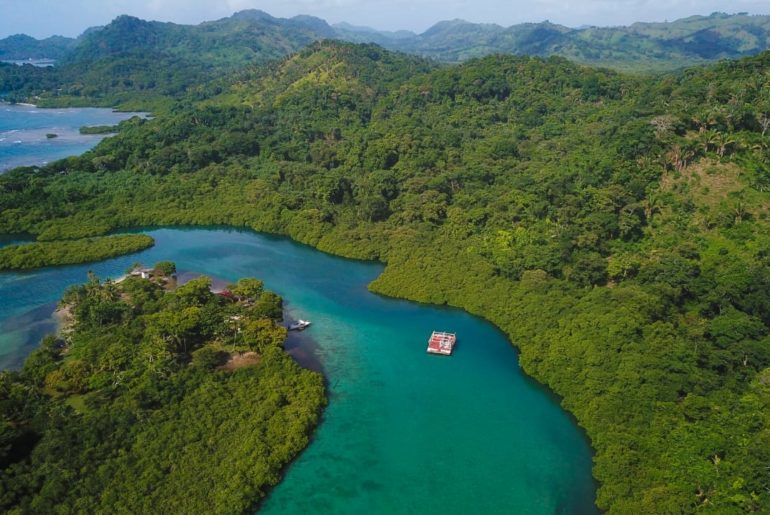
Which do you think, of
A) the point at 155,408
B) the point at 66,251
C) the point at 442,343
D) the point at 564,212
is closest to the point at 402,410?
the point at 442,343

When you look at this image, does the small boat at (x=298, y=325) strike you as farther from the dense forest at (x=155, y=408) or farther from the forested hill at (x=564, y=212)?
the forested hill at (x=564, y=212)

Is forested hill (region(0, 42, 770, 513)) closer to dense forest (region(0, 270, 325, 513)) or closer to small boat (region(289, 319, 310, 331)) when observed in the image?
small boat (region(289, 319, 310, 331))

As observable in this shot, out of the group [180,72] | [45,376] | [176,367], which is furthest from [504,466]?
[180,72]

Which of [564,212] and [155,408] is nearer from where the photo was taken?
[155,408]

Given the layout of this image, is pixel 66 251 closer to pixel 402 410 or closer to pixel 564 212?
pixel 402 410

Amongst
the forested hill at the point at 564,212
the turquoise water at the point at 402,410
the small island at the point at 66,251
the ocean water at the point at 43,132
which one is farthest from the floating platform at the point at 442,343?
the ocean water at the point at 43,132

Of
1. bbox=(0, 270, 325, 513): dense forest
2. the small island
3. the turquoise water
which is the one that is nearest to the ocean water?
the small island
